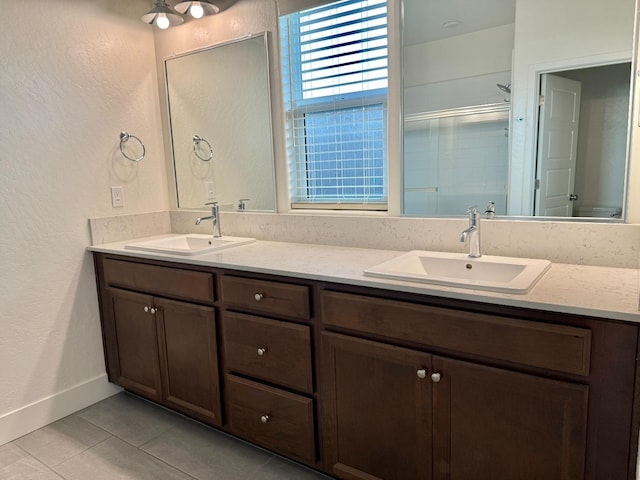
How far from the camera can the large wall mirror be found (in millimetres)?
1519

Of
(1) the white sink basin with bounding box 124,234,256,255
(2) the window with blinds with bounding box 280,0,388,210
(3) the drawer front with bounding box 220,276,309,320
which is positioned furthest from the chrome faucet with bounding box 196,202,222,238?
(3) the drawer front with bounding box 220,276,309,320

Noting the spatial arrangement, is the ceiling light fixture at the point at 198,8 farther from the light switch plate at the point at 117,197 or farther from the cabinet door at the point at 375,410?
the cabinet door at the point at 375,410

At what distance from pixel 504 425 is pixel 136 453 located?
158cm

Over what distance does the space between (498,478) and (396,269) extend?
708 millimetres

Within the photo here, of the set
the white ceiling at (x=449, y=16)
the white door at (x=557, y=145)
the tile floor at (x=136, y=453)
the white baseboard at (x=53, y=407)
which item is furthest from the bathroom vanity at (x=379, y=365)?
the white ceiling at (x=449, y=16)

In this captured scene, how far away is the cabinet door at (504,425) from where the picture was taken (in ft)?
3.88

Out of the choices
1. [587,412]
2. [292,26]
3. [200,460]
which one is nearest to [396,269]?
[587,412]

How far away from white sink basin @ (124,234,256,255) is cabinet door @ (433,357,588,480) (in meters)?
1.26

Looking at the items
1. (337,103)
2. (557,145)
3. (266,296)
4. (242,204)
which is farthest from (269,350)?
(557,145)

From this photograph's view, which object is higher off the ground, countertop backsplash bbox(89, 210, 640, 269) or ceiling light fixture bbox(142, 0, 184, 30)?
ceiling light fixture bbox(142, 0, 184, 30)

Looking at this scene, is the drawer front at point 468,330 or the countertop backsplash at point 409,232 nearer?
the drawer front at point 468,330

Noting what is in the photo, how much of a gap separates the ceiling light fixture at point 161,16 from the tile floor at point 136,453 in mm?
2042

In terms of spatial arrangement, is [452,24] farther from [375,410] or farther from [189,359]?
[189,359]

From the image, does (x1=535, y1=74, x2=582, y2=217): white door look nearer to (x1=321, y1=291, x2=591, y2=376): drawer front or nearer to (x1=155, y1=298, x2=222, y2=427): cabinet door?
(x1=321, y1=291, x2=591, y2=376): drawer front
